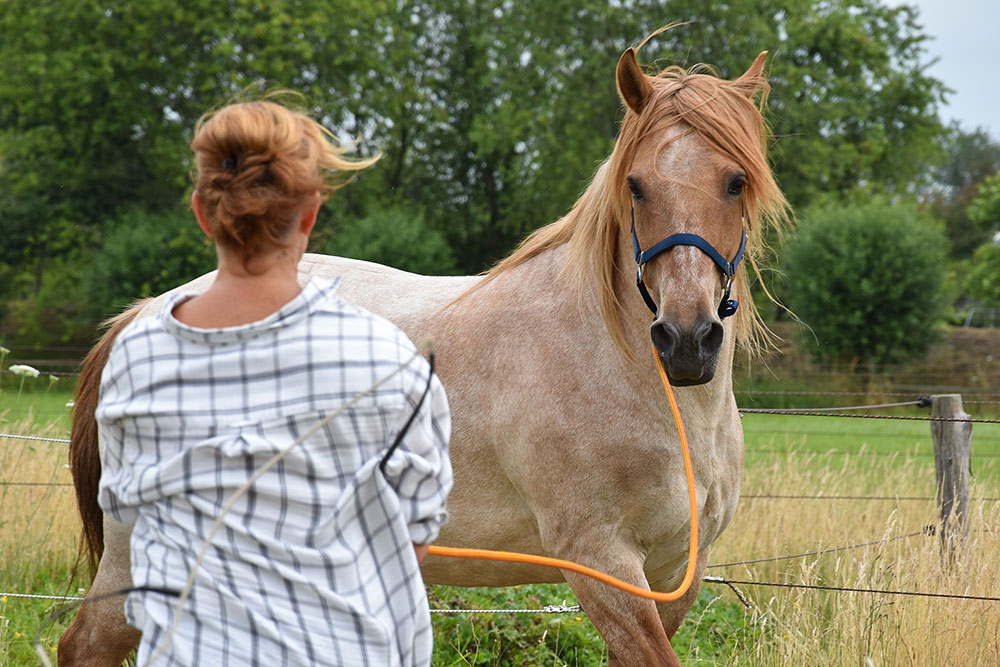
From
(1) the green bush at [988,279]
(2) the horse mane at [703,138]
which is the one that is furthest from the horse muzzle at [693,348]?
(1) the green bush at [988,279]

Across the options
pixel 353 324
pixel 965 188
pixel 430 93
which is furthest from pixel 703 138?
pixel 965 188

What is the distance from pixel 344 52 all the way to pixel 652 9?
884 centimetres

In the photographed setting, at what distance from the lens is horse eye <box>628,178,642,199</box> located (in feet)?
8.61

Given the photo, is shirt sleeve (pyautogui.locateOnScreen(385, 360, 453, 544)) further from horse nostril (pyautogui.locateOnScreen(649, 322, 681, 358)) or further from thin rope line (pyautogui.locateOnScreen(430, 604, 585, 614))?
thin rope line (pyautogui.locateOnScreen(430, 604, 585, 614))

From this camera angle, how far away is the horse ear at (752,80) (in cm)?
288

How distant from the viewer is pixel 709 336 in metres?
2.40

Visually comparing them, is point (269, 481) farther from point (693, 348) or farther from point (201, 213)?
point (693, 348)

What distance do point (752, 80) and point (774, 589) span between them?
2947 millimetres

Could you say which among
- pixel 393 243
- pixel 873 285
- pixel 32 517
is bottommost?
pixel 32 517

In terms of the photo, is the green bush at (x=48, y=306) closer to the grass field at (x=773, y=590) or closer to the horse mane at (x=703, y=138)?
the grass field at (x=773, y=590)

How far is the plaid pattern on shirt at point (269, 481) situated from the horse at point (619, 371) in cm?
119

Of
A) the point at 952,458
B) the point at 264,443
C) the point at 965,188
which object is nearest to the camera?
the point at 264,443

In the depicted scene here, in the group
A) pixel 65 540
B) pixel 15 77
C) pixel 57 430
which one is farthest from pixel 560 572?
pixel 15 77

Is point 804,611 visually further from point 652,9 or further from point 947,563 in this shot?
point 652,9
